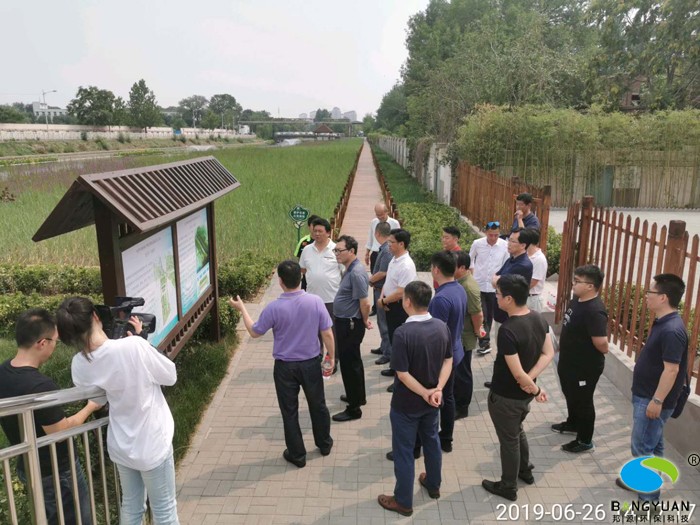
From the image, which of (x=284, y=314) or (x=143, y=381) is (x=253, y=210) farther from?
(x=143, y=381)

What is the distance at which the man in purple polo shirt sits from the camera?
12.5 feet

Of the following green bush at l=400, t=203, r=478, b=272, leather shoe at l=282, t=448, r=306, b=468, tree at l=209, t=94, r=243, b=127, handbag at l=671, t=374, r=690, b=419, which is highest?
tree at l=209, t=94, r=243, b=127

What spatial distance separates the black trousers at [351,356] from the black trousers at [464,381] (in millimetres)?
853

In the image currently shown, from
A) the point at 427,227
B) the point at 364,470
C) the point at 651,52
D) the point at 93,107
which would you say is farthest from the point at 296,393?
the point at 93,107

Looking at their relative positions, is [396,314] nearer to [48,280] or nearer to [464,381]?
[464,381]

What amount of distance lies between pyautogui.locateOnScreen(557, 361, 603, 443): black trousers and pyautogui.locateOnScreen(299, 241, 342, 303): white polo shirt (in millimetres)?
2384

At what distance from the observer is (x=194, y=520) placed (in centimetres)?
347

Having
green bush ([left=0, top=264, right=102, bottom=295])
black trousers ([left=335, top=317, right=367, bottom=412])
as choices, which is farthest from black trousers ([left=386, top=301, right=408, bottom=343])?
green bush ([left=0, top=264, right=102, bottom=295])

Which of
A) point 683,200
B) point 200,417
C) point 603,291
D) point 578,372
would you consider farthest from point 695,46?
point 200,417

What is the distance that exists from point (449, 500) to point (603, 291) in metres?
3.53

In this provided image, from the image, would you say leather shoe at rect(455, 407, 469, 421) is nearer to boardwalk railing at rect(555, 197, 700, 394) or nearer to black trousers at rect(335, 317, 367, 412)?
black trousers at rect(335, 317, 367, 412)

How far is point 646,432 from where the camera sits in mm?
3502

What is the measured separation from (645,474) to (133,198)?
12.9ft

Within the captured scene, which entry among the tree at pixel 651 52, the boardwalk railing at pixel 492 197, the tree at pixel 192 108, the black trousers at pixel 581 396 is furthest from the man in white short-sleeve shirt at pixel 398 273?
the tree at pixel 192 108
